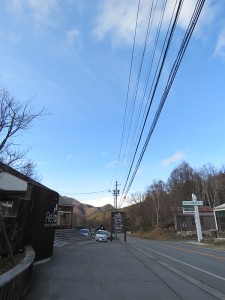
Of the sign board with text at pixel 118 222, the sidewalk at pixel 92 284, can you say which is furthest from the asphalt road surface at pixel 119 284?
the sign board with text at pixel 118 222

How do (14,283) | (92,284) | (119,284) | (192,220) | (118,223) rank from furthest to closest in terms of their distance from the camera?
(192,220) < (118,223) < (119,284) < (92,284) < (14,283)

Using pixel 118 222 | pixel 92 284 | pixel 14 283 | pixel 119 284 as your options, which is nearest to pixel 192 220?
pixel 118 222

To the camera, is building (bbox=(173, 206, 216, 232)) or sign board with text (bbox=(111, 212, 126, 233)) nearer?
sign board with text (bbox=(111, 212, 126, 233))

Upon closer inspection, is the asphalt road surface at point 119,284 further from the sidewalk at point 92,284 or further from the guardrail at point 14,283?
the guardrail at point 14,283

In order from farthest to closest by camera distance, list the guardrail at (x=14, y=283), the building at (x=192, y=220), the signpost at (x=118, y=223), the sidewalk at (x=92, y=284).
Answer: the building at (x=192, y=220), the signpost at (x=118, y=223), the sidewalk at (x=92, y=284), the guardrail at (x=14, y=283)

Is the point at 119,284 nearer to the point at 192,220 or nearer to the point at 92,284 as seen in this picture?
the point at 92,284

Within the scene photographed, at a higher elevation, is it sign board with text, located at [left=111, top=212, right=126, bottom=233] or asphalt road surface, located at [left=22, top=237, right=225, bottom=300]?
sign board with text, located at [left=111, top=212, right=126, bottom=233]

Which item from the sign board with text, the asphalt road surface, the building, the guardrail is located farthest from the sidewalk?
the building

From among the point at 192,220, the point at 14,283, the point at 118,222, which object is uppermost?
the point at 192,220

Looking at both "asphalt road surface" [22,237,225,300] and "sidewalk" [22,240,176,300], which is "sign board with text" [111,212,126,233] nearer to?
"asphalt road surface" [22,237,225,300]

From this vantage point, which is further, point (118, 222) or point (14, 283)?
point (118, 222)

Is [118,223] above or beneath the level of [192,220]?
beneath

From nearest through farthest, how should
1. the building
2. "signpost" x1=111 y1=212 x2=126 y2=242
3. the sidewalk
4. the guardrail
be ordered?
1. the guardrail
2. the sidewalk
3. "signpost" x1=111 y1=212 x2=126 y2=242
4. the building

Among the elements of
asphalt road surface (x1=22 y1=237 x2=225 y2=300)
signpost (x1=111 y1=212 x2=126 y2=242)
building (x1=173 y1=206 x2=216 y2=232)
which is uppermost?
building (x1=173 y1=206 x2=216 y2=232)
